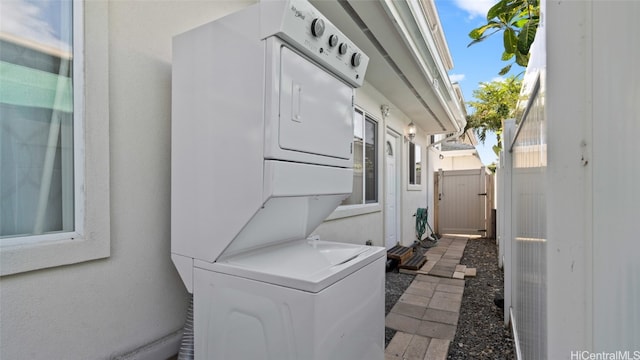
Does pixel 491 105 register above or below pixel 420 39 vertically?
above

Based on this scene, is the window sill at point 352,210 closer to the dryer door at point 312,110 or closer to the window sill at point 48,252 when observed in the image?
the dryer door at point 312,110

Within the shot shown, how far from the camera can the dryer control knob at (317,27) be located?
146 cm

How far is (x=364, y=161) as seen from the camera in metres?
4.66

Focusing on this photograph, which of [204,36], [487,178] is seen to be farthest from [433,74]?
[487,178]

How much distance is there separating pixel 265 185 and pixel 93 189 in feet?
A: 2.91

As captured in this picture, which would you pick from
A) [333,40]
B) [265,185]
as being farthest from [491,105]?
[265,185]

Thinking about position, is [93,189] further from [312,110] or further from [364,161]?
[364,161]

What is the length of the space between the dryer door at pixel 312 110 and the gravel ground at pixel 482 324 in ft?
7.08

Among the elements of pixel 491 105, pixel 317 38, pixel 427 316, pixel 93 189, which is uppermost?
pixel 491 105

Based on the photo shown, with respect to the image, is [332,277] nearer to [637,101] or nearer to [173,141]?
[637,101]

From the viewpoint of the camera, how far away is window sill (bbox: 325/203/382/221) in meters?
3.80

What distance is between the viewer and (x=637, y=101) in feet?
1.73

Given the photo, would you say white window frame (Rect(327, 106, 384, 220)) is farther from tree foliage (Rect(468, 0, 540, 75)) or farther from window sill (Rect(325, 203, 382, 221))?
tree foliage (Rect(468, 0, 540, 75))

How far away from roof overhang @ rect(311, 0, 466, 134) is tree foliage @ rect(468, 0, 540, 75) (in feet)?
3.41
